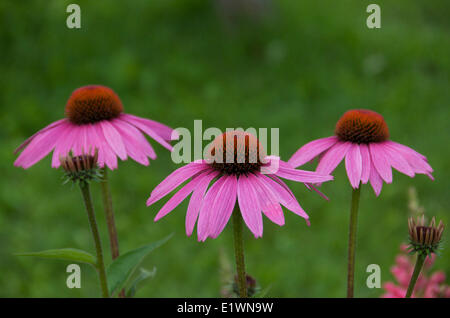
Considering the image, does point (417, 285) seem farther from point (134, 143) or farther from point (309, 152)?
point (134, 143)

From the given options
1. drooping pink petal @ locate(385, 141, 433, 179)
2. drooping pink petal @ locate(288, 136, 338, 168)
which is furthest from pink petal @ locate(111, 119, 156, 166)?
drooping pink petal @ locate(385, 141, 433, 179)

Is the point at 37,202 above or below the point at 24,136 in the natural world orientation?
below

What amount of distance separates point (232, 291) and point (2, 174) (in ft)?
8.04

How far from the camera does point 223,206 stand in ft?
2.71

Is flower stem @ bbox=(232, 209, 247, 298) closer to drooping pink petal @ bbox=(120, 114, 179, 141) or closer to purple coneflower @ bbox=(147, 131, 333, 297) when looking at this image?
purple coneflower @ bbox=(147, 131, 333, 297)

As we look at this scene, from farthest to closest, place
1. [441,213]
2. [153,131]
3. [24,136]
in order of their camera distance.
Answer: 1. [24,136]
2. [441,213]
3. [153,131]

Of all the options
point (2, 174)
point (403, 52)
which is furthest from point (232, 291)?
point (403, 52)

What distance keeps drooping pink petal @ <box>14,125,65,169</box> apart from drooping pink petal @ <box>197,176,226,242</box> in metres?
0.50

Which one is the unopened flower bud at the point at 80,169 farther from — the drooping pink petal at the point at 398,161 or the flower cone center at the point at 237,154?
the drooping pink petal at the point at 398,161

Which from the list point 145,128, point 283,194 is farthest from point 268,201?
point 145,128

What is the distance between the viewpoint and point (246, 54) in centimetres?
432

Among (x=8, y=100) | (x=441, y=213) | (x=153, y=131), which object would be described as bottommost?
(x=441, y=213)

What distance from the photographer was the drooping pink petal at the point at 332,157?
41.3 inches
